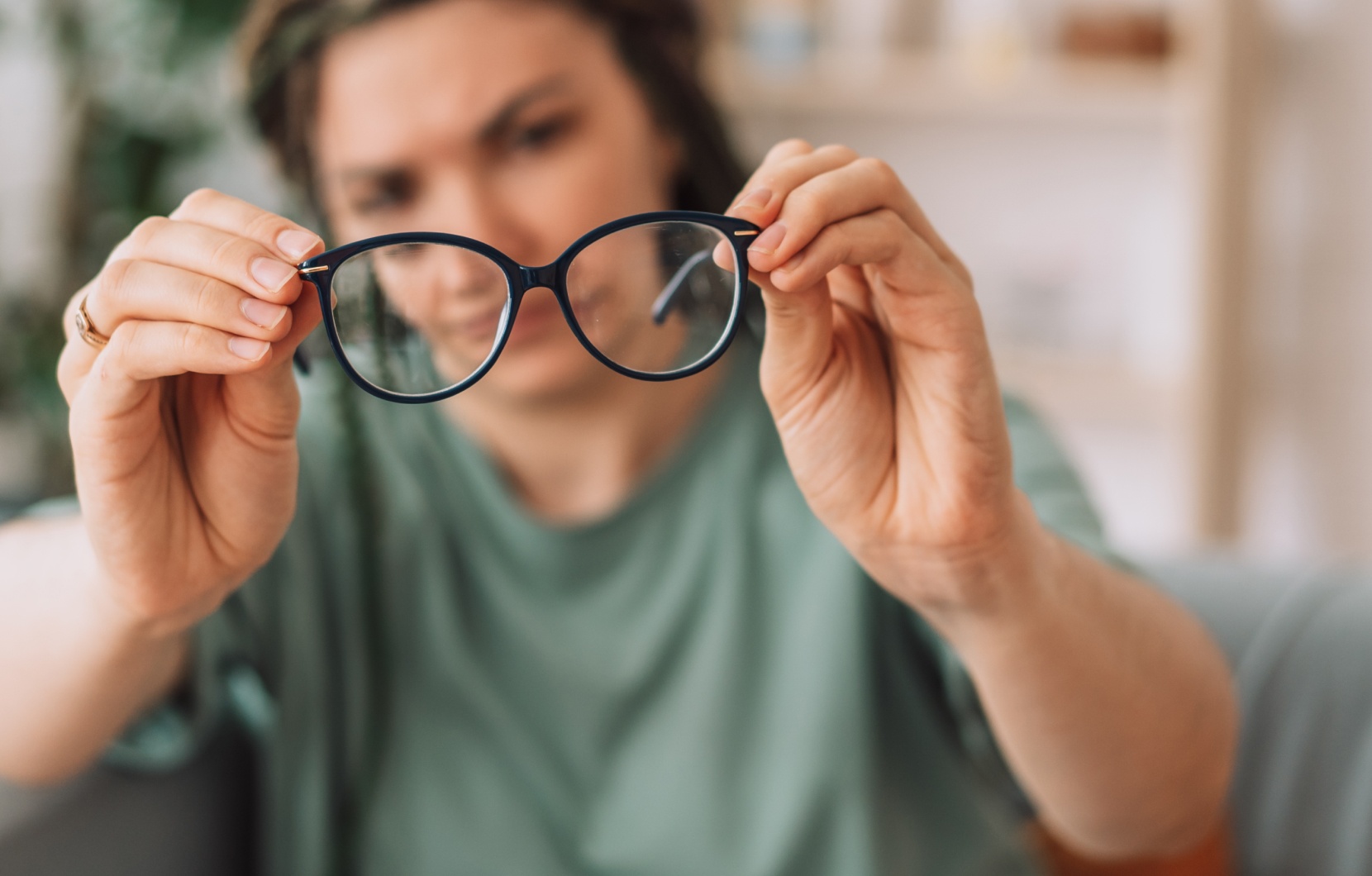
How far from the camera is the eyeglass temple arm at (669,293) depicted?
655 millimetres

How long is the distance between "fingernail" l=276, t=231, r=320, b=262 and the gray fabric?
946 millimetres

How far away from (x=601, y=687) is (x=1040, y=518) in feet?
1.39

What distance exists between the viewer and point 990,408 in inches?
22.0

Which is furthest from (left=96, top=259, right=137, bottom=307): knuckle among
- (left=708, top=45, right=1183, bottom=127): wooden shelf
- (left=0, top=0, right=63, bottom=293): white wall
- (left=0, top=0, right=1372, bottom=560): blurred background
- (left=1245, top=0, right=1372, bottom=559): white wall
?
(left=1245, top=0, right=1372, bottom=559): white wall

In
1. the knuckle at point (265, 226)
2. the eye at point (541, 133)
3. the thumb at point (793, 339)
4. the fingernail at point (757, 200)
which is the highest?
the eye at point (541, 133)

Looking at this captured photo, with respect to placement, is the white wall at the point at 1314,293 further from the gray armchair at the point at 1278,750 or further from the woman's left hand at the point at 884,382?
the woman's left hand at the point at 884,382

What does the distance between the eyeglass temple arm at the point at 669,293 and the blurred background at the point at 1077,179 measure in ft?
4.26

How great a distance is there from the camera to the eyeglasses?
20.9 inches

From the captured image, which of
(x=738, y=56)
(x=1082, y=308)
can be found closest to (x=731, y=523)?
(x=738, y=56)

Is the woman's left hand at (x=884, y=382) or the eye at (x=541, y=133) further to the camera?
the eye at (x=541, y=133)

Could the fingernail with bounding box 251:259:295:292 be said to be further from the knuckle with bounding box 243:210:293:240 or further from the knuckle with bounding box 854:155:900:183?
the knuckle with bounding box 854:155:900:183

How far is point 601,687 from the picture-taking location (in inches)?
35.8

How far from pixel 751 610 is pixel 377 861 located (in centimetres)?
39

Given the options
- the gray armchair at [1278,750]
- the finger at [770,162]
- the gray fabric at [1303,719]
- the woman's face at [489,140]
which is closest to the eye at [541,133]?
the woman's face at [489,140]
